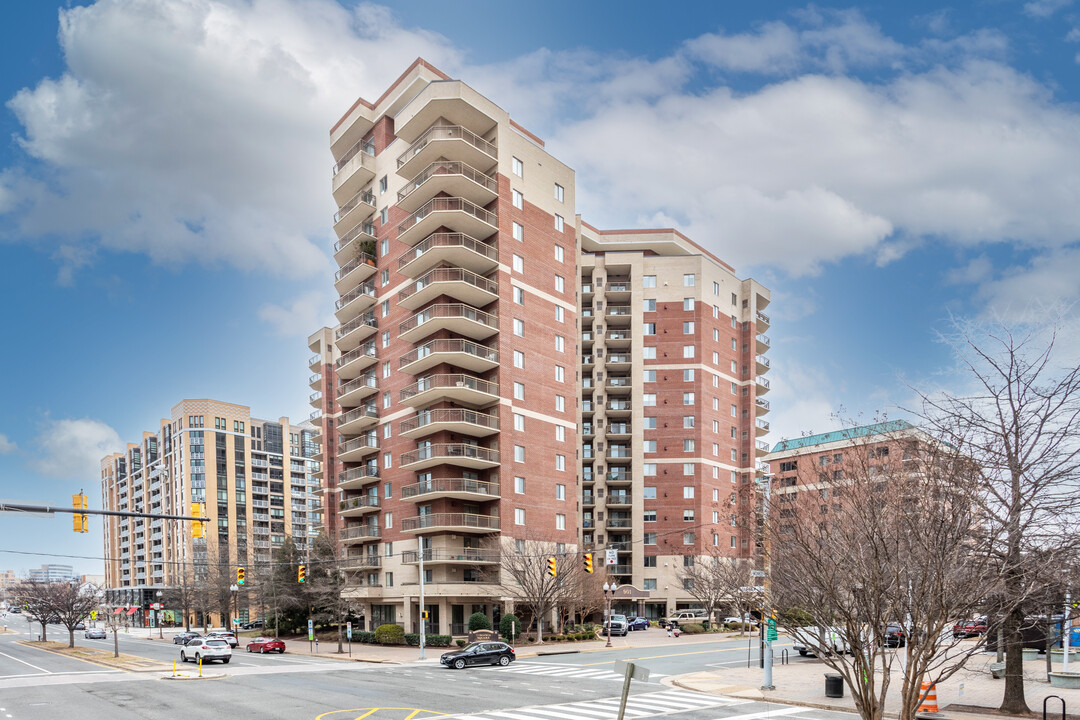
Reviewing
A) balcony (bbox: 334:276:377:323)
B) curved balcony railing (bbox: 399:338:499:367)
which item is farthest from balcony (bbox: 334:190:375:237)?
curved balcony railing (bbox: 399:338:499:367)

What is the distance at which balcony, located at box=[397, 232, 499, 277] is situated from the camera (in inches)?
2400

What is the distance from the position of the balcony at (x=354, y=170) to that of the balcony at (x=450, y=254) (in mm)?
11505

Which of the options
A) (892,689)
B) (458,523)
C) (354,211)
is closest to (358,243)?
(354,211)

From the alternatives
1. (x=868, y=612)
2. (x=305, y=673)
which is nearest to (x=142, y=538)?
(x=305, y=673)

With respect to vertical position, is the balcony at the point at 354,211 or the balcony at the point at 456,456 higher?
the balcony at the point at 354,211

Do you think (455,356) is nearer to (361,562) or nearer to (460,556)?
(460,556)

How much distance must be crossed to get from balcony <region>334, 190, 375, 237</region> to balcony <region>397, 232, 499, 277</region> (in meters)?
9.40

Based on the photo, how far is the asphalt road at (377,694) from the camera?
25625mm

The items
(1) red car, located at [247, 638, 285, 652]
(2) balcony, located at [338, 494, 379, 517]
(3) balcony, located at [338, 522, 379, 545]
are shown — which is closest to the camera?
(1) red car, located at [247, 638, 285, 652]

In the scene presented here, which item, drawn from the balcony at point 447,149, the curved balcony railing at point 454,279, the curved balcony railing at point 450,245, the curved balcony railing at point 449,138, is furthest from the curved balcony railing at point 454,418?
the curved balcony railing at point 449,138

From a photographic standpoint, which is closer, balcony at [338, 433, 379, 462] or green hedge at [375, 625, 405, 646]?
green hedge at [375, 625, 405, 646]

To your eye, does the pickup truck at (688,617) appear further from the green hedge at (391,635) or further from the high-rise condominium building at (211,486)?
the high-rise condominium building at (211,486)

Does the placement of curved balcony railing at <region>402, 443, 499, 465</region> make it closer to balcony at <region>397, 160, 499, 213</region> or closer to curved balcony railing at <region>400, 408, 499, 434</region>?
curved balcony railing at <region>400, 408, 499, 434</region>

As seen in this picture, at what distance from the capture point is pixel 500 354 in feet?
205
